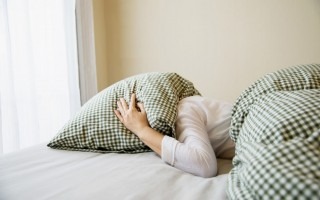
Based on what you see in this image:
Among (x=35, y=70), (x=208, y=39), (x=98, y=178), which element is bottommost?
(x=98, y=178)

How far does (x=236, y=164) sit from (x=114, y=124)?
18.6 inches

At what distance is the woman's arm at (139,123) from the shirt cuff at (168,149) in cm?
3

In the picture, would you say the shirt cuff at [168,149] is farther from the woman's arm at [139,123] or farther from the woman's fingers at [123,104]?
the woman's fingers at [123,104]

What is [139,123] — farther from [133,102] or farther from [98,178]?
[98,178]

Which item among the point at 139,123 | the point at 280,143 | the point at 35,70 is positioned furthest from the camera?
the point at 35,70

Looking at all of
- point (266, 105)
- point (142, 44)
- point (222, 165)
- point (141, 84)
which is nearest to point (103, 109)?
point (141, 84)

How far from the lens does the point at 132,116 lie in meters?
0.97

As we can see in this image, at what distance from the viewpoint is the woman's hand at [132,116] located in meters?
0.96

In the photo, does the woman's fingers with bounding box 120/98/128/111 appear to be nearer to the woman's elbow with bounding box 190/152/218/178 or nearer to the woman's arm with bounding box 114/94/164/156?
the woman's arm with bounding box 114/94/164/156

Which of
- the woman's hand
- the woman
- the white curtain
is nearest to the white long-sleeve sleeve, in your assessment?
the woman

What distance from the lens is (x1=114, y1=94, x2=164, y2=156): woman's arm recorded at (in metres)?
0.92

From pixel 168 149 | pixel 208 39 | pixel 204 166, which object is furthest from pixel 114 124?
pixel 208 39

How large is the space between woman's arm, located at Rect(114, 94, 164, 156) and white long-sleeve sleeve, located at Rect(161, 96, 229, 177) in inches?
1.8

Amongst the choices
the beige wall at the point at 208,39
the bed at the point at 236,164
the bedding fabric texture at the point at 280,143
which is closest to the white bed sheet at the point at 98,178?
the bed at the point at 236,164
